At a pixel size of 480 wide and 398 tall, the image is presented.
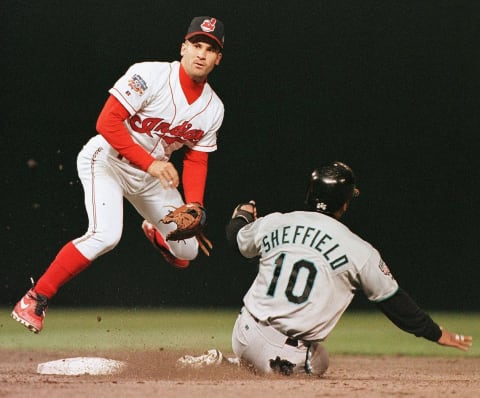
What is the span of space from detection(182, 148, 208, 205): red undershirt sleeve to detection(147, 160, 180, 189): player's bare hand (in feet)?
1.55

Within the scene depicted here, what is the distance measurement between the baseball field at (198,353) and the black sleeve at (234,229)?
569 mm

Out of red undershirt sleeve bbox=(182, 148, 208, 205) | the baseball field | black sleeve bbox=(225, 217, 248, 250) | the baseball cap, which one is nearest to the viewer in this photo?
the baseball field

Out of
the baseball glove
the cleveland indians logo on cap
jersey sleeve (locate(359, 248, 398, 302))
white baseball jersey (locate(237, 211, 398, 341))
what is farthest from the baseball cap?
jersey sleeve (locate(359, 248, 398, 302))

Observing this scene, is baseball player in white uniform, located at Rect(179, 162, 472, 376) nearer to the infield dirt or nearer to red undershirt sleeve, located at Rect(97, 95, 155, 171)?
the infield dirt

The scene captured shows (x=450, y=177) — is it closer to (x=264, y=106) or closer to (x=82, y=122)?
(x=264, y=106)

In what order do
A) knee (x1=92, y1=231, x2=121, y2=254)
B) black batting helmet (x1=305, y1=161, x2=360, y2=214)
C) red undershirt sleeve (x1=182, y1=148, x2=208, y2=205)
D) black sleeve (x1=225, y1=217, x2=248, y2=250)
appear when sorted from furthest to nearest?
red undershirt sleeve (x1=182, y1=148, x2=208, y2=205), knee (x1=92, y1=231, x2=121, y2=254), black sleeve (x1=225, y1=217, x2=248, y2=250), black batting helmet (x1=305, y1=161, x2=360, y2=214)

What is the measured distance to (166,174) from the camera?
3922 millimetres

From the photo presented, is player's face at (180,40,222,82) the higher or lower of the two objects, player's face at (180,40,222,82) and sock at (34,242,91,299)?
the higher

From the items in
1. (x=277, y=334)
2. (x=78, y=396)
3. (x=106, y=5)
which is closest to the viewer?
(x=78, y=396)

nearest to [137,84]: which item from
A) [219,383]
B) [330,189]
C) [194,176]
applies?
[194,176]

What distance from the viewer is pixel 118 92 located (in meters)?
4.10

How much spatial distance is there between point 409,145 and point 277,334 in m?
4.79

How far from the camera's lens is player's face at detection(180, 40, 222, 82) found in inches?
168

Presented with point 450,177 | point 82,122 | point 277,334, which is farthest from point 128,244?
point 277,334
